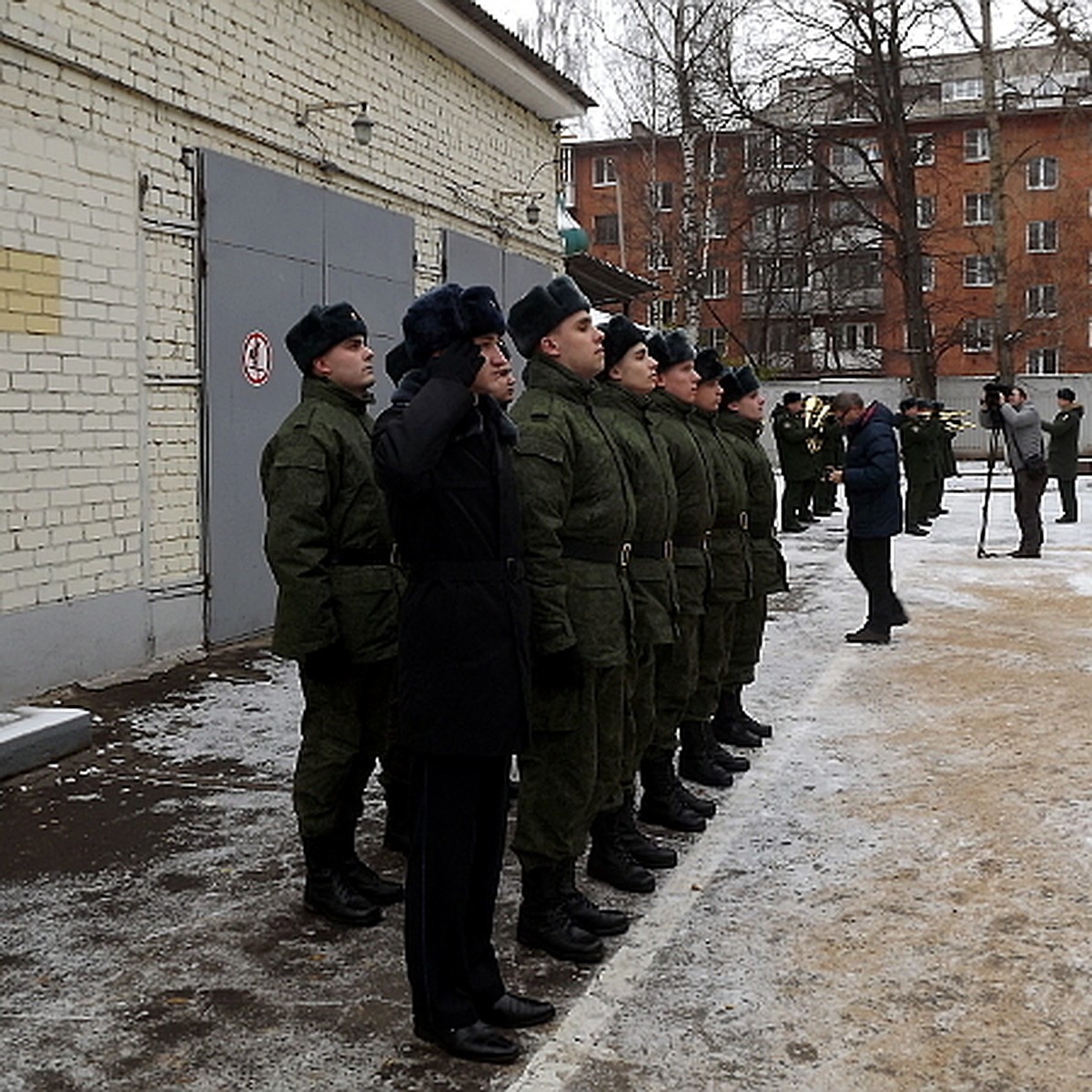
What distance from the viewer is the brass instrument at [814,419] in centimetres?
1869

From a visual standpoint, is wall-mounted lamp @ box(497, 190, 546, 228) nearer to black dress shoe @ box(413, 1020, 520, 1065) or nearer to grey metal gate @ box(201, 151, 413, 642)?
grey metal gate @ box(201, 151, 413, 642)

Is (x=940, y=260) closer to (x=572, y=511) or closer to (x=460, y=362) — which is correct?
(x=572, y=511)

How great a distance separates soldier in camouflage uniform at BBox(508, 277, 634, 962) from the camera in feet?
14.0

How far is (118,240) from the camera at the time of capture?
866cm

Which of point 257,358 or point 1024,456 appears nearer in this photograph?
point 257,358

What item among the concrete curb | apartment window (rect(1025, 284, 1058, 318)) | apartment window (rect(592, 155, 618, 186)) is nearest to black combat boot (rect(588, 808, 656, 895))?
the concrete curb

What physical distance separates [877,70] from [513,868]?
1159 inches

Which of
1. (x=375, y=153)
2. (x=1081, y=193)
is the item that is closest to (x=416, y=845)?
(x=375, y=153)

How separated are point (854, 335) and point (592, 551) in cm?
4913

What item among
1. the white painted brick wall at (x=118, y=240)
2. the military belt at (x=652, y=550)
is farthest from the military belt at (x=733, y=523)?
the white painted brick wall at (x=118, y=240)

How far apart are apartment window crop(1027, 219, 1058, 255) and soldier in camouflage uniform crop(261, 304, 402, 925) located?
50.1 meters

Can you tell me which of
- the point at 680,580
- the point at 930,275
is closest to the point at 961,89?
the point at 930,275

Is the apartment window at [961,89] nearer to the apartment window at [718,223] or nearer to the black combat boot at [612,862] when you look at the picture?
the apartment window at [718,223]

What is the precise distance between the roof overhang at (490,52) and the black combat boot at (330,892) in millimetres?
8858
